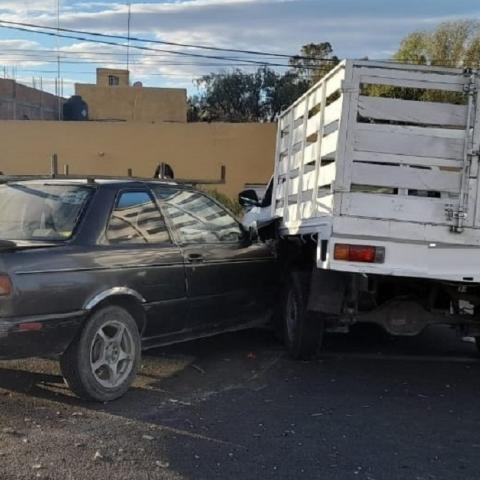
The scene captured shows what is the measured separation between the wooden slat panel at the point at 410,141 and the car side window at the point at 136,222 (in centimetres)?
176

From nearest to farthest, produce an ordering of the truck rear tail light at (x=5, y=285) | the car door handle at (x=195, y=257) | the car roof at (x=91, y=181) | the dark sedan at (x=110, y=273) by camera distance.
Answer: the truck rear tail light at (x=5, y=285)
the dark sedan at (x=110, y=273)
the car roof at (x=91, y=181)
the car door handle at (x=195, y=257)

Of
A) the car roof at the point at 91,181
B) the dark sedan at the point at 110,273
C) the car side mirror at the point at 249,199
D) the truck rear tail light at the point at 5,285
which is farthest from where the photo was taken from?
the car side mirror at the point at 249,199

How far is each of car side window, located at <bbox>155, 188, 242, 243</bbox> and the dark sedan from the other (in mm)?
12

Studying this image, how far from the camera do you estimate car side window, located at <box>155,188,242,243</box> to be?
618cm

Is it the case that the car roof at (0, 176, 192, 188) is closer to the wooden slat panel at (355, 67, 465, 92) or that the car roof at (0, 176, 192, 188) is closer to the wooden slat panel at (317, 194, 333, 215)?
the wooden slat panel at (317, 194, 333, 215)

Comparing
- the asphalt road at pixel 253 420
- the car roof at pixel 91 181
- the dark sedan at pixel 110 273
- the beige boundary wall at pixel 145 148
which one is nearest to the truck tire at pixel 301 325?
the asphalt road at pixel 253 420

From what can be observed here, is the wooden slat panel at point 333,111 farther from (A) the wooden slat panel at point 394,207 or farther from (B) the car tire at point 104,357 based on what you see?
(B) the car tire at point 104,357

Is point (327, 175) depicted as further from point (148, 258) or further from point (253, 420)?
point (253, 420)

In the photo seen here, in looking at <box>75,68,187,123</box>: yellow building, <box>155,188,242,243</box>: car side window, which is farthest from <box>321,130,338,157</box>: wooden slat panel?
<box>75,68,187,123</box>: yellow building

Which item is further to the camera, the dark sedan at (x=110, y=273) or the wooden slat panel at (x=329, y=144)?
the wooden slat panel at (x=329, y=144)

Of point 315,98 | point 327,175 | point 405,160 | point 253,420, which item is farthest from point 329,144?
point 253,420

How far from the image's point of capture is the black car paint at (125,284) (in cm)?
479

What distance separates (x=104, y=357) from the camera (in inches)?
209

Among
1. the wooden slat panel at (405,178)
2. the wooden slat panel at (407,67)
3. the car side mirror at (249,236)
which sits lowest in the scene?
the car side mirror at (249,236)
